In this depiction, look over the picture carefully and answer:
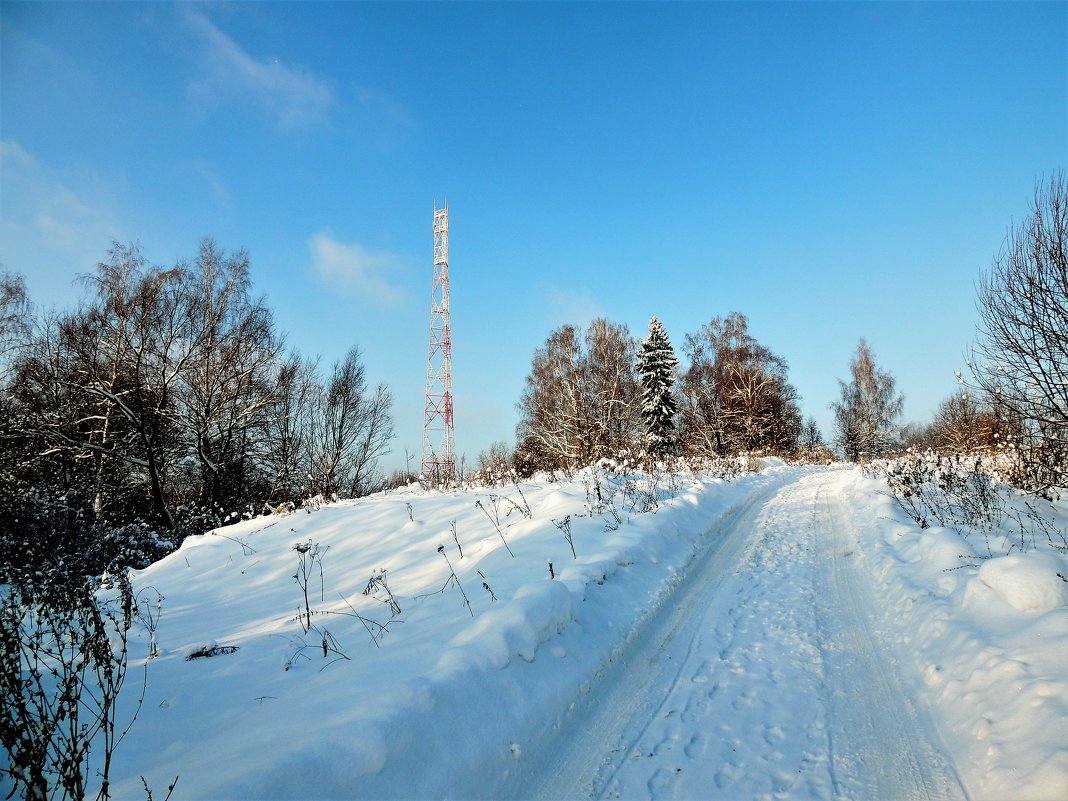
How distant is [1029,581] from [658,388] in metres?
24.0

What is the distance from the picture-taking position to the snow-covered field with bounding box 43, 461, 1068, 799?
2363 mm

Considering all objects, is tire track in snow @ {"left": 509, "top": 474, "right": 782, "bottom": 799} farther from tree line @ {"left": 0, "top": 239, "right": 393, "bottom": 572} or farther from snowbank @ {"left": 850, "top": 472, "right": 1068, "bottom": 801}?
tree line @ {"left": 0, "top": 239, "right": 393, "bottom": 572}

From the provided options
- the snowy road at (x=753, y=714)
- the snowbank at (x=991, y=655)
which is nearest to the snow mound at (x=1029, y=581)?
the snowbank at (x=991, y=655)

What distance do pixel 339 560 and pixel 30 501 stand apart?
26.9 ft

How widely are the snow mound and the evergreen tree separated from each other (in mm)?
22975

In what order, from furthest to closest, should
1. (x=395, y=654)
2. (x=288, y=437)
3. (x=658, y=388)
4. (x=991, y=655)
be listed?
(x=658, y=388) → (x=288, y=437) → (x=395, y=654) → (x=991, y=655)

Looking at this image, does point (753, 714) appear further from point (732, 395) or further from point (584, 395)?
point (732, 395)

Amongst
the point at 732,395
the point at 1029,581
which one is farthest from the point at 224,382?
the point at 732,395

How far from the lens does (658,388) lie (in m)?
27.2

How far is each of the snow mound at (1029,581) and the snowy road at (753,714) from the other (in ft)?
3.30

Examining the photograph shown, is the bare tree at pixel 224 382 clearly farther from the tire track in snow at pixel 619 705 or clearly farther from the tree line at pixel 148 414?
the tire track in snow at pixel 619 705

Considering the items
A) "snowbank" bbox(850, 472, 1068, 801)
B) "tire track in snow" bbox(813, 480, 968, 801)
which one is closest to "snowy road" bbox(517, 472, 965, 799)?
"tire track in snow" bbox(813, 480, 968, 801)

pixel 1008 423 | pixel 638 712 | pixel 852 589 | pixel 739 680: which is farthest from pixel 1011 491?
pixel 638 712

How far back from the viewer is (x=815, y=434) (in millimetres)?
53812
